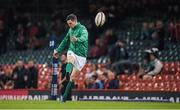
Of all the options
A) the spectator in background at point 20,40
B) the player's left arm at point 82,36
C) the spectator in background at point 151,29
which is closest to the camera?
the player's left arm at point 82,36

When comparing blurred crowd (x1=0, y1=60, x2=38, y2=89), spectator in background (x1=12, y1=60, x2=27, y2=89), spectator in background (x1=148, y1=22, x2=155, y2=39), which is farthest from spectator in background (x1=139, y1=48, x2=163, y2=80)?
spectator in background (x1=12, y1=60, x2=27, y2=89)

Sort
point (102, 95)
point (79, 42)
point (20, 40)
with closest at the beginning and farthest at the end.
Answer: point (79, 42) → point (102, 95) → point (20, 40)

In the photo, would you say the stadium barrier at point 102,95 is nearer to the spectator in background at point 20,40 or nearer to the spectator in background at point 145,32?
the spectator in background at point 145,32

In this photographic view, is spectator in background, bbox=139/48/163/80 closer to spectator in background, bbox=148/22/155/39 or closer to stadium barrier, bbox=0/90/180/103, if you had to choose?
stadium barrier, bbox=0/90/180/103

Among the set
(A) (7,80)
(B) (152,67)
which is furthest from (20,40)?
(B) (152,67)

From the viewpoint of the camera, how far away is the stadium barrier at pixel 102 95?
23250 millimetres

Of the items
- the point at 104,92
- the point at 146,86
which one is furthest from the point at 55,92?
the point at 146,86

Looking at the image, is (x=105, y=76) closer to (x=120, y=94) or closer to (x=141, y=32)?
(x=120, y=94)

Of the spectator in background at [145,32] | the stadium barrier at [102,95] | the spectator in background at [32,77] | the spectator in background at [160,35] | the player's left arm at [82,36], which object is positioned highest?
the spectator in background at [145,32]

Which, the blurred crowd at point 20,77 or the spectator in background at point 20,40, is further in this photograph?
the spectator in background at point 20,40

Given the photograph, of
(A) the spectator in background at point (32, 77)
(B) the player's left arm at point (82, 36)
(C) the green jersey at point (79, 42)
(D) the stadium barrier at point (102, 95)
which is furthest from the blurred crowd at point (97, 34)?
(B) the player's left arm at point (82, 36)

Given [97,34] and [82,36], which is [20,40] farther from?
[82,36]

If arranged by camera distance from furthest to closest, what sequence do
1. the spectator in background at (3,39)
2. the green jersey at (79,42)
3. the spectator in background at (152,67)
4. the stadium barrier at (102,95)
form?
the spectator in background at (3,39)
the spectator in background at (152,67)
the stadium barrier at (102,95)
the green jersey at (79,42)

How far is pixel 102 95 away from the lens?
24203 millimetres
